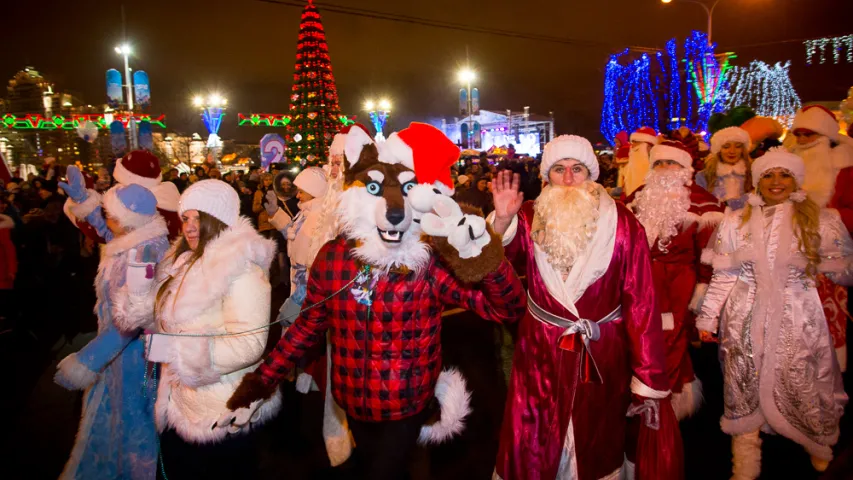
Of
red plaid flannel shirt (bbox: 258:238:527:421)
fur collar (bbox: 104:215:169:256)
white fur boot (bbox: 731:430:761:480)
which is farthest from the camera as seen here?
white fur boot (bbox: 731:430:761:480)

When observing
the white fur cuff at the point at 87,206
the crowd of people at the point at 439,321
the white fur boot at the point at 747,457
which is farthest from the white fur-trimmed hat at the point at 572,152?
the white fur cuff at the point at 87,206

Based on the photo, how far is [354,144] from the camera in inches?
103

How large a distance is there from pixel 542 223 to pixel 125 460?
117 inches

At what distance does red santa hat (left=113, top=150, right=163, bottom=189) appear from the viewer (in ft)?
14.1

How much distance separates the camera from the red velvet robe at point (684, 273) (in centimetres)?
437

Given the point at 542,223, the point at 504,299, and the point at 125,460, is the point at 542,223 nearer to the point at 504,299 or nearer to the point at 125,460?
the point at 504,299

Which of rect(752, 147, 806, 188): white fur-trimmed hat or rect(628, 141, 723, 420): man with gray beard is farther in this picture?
rect(628, 141, 723, 420): man with gray beard

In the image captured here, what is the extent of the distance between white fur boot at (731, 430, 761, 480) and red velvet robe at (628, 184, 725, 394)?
671 mm

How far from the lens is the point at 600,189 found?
3.18m

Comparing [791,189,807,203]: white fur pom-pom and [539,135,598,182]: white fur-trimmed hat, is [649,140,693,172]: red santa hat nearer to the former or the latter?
[791,189,807,203]: white fur pom-pom

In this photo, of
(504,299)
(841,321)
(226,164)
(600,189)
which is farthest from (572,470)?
(226,164)

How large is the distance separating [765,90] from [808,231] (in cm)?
3022

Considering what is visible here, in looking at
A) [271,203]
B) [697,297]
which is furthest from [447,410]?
[271,203]

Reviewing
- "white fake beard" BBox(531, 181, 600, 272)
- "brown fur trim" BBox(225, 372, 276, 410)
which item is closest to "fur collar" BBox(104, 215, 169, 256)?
"brown fur trim" BBox(225, 372, 276, 410)
